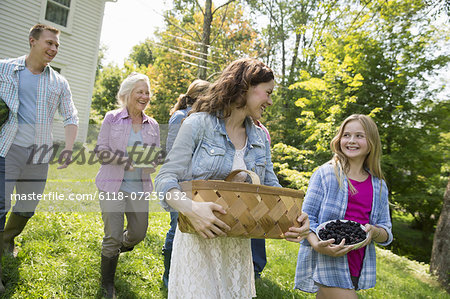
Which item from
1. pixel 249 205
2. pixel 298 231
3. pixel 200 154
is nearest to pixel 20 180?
pixel 200 154

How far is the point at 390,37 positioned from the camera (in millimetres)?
12117

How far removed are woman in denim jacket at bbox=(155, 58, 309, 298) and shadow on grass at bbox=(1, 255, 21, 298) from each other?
183cm

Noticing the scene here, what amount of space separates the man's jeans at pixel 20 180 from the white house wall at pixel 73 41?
8247 millimetres

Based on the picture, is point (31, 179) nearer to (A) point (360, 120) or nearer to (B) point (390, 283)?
(A) point (360, 120)

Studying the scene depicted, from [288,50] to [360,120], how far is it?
69.6ft

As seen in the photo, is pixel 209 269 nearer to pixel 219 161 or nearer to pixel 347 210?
pixel 219 161

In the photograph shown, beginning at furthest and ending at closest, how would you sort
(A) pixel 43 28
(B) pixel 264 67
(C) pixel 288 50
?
(C) pixel 288 50
(A) pixel 43 28
(B) pixel 264 67

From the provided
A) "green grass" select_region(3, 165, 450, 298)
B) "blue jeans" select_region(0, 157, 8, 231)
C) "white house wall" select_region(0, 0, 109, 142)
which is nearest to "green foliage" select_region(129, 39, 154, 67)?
"white house wall" select_region(0, 0, 109, 142)

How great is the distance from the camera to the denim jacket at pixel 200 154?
60.1 inches

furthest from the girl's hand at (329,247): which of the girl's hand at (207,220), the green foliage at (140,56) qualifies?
the green foliage at (140,56)

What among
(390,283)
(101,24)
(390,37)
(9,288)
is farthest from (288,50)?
(9,288)

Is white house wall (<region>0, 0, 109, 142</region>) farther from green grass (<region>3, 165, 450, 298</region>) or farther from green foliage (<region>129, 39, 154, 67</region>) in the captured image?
green foliage (<region>129, 39, 154, 67</region>)

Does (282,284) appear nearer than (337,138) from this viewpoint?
No

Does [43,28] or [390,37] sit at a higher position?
[390,37]
